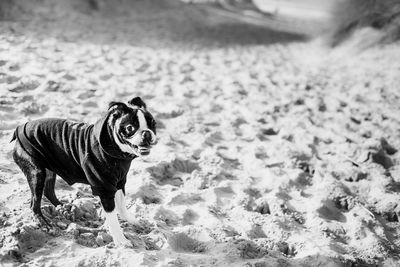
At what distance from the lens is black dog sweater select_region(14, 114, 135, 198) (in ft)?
6.77

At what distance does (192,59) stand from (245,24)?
18.9ft

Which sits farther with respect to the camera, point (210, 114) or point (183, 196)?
point (210, 114)

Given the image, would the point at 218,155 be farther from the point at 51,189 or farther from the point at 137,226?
the point at 51,189

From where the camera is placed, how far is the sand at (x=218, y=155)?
93.5 inches

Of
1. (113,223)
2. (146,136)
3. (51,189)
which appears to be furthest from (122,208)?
(146,136)

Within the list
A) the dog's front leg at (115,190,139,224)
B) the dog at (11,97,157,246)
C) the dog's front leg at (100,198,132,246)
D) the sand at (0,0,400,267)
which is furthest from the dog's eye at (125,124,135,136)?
the sand at (0,0,400,267)

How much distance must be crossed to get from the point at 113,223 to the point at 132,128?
22.6 inches

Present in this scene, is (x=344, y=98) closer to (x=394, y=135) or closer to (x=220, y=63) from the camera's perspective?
(x=394, y=135)

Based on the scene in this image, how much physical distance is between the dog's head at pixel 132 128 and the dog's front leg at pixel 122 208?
0.46 meters

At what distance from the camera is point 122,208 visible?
8.04 feet

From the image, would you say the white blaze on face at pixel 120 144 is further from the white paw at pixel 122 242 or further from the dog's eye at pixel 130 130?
the white paw at pixel 122 242

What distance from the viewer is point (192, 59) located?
23.2ft

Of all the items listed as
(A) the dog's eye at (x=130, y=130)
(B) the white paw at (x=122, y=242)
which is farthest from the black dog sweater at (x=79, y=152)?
(B) the white paw at (x=122, y=242)

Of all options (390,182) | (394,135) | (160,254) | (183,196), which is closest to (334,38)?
(394,135)
